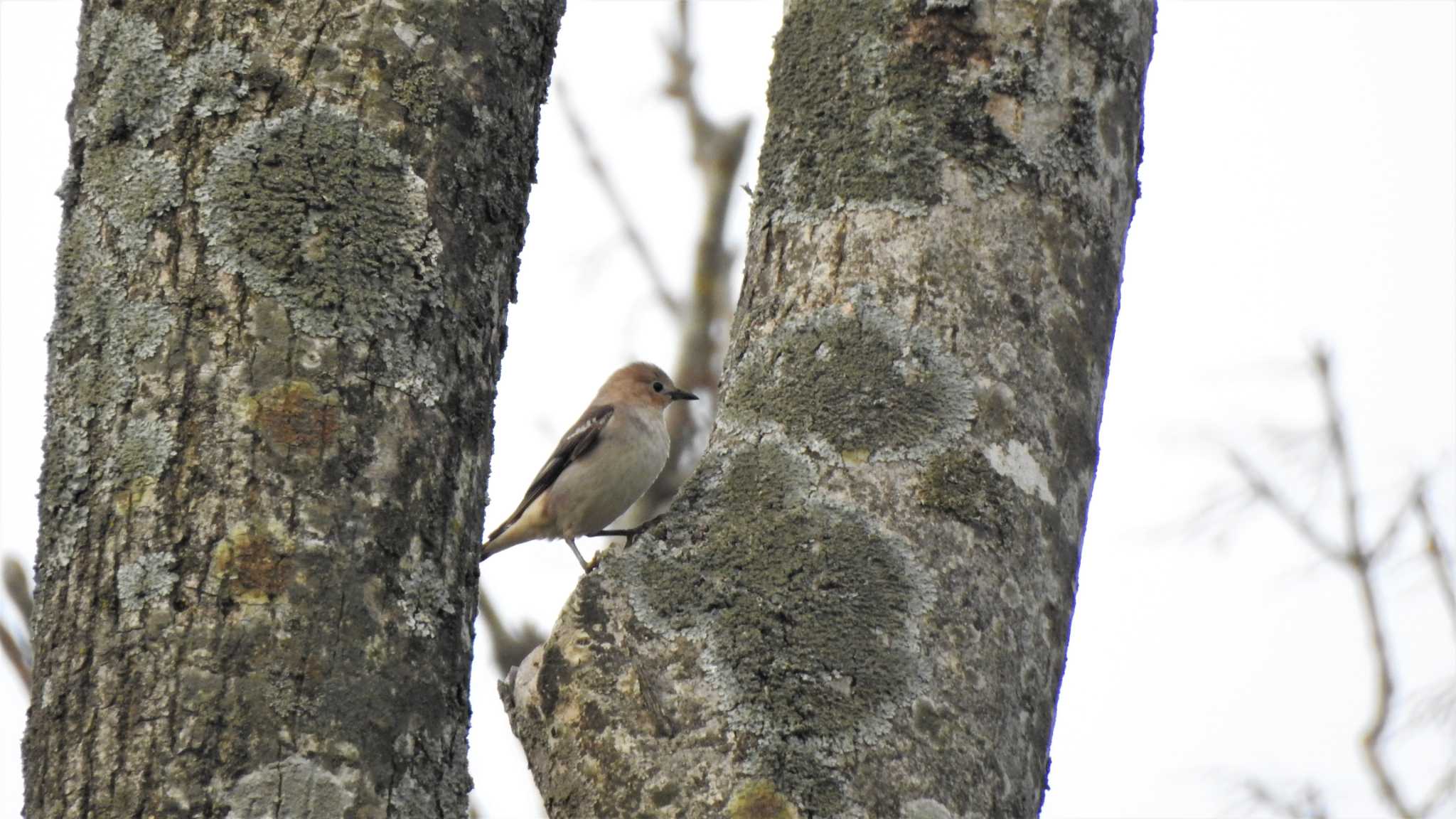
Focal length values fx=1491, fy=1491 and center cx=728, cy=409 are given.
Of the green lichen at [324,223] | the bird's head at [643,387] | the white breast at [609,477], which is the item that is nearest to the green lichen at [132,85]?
the green lichen at [324,223]

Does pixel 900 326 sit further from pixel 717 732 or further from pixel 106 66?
pixel 106 66

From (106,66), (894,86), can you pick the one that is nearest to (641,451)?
(894,86)

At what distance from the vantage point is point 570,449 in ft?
24.2

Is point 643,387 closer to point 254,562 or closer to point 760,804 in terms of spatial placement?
point 760,804

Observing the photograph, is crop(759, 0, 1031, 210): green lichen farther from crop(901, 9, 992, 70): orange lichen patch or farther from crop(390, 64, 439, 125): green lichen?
crop(390, 64, 439, 125): green lichen

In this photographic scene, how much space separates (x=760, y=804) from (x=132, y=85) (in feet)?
5.16

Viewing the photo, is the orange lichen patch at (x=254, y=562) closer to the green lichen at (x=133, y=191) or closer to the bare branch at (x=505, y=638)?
the green lichen at (x=133, y=191)

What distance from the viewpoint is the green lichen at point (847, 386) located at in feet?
9.72

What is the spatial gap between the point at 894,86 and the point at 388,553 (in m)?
1.71

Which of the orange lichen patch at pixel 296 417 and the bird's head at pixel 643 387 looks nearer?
the orange lichen patch at pixel 296 417

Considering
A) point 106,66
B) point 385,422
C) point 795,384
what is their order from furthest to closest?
point 795,384, point 106,66, point 385,422

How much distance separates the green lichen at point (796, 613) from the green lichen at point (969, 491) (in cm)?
13

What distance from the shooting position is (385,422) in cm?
215

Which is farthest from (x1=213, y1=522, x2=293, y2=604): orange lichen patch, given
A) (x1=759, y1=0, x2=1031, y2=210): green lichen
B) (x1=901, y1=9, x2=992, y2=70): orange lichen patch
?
(x1=901, y1=9, x2=992, y2=70): orange lichen patch
